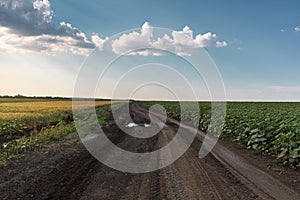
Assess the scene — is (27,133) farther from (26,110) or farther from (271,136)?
(271,136)

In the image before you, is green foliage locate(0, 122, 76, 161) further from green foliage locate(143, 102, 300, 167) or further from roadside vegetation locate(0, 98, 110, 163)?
green foliage locate(143, 102, 300, 167)

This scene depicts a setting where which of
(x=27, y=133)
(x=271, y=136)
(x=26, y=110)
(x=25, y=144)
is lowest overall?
(x=27, y=133)

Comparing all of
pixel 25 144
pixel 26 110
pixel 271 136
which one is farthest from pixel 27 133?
pixel 271 136

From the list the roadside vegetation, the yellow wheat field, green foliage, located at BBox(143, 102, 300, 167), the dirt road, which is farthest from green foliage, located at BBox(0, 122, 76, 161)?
green foliage, located at BBox(143, 102, 300, 167)

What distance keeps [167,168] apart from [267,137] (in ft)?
21.1

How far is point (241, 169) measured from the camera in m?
9.26

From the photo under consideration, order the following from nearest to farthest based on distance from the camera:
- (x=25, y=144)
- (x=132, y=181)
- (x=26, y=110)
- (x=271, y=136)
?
(x=132, y=181) → (x=25, y=144) → (x=271, y=136) → (x=26, y=110)

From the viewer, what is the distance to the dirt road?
661 centimetres

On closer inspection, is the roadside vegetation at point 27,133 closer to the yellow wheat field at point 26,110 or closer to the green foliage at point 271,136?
the yellow wheat field at point 26,110

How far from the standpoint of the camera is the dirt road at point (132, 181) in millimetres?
6609

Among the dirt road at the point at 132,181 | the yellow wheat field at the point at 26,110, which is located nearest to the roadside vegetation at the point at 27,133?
the yellow wheat field at the point at 26,110

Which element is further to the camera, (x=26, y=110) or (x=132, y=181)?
(x=26, y=110)

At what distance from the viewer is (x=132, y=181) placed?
7578 millimetres

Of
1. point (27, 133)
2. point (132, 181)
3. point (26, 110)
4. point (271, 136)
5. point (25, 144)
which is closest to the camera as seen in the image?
point (132, 181)
